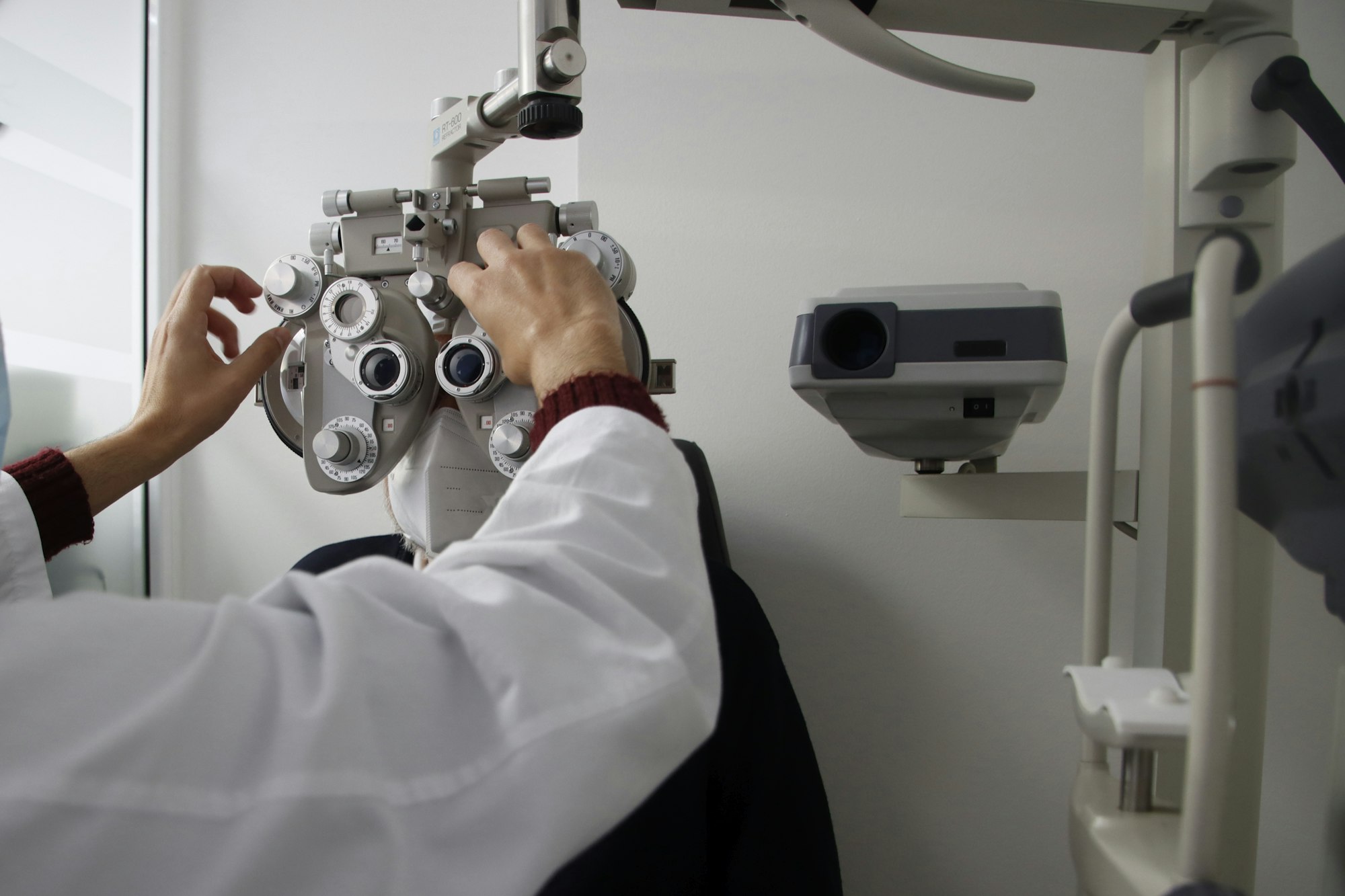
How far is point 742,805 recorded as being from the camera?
30.4 inches

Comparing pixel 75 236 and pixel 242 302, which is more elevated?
pixel 75 236

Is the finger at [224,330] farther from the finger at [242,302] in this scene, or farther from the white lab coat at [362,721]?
the white lab coat at [362,721]

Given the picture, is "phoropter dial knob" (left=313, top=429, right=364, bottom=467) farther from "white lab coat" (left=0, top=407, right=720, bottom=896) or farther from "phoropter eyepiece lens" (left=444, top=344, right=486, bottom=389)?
"white lab coat" (left=0, top=407, right=720, bottom=896)

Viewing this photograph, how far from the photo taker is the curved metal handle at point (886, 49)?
0.65m

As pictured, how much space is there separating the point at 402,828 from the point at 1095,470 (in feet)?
1.69

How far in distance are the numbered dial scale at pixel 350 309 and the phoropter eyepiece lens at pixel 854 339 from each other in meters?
0.40

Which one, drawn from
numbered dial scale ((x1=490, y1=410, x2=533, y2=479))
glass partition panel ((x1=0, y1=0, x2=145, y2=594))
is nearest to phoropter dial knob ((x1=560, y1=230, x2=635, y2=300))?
numbered dial scale ((x1=490, y1=410, x2=533, y2=479))

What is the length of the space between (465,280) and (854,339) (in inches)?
14.2

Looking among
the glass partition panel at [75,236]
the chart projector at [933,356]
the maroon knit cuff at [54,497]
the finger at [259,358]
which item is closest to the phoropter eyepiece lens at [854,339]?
the chart projector at [933,356]

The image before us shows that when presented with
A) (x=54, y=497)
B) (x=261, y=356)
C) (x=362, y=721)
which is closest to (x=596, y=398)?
(x=362, y=721)

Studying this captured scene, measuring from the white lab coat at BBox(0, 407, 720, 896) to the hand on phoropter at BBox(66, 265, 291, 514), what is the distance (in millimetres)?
451

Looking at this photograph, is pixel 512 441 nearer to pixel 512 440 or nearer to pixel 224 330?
pixel 512 440

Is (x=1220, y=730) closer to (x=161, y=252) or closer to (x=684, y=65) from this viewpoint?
(x=684, y=65)

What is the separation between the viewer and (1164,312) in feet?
1.46
